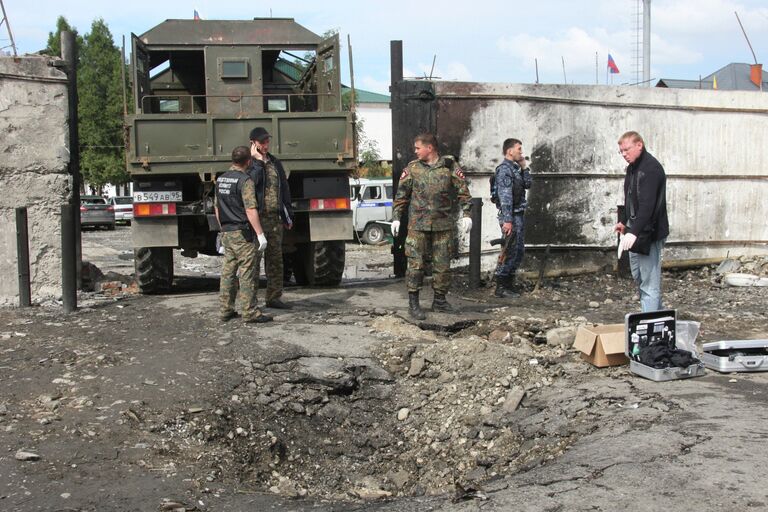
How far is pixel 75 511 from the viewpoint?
356 cm

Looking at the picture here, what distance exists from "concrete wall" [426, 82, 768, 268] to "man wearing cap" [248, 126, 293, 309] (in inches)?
115

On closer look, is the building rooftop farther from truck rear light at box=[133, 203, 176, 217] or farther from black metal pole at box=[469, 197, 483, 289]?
truck rear light at box=[133, 203, 176, 217]

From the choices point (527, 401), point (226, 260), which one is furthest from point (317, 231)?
point (527, 401)

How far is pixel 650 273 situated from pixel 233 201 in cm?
362

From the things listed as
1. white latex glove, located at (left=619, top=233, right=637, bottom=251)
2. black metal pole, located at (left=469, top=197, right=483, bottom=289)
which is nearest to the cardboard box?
white latex glove, located at (left=619, top=233, right=637, bottom=251)

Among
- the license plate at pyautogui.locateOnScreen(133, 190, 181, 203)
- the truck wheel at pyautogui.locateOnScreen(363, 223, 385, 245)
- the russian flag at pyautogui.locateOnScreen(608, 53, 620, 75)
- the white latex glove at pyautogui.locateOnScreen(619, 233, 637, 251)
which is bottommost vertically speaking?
the truck wheel at pyautogui.locateOnScreen(363, 223, 385, 245)

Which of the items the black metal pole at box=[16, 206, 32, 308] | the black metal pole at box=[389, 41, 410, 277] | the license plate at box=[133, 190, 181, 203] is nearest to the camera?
the black metal pole at box=[16, 206, 32, 308]

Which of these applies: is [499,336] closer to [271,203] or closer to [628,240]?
[628,240]

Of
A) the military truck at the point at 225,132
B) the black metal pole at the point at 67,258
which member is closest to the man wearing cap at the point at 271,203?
the military truck at the point at 225,132

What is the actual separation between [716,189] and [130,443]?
9603 mm

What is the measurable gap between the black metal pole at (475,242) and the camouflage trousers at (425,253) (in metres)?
1.72

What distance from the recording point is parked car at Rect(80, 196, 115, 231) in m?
30.0

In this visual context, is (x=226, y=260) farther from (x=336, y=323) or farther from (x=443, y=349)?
(x=443, y=349)

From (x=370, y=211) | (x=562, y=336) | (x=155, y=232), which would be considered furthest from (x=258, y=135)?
(x=370, y=211)
